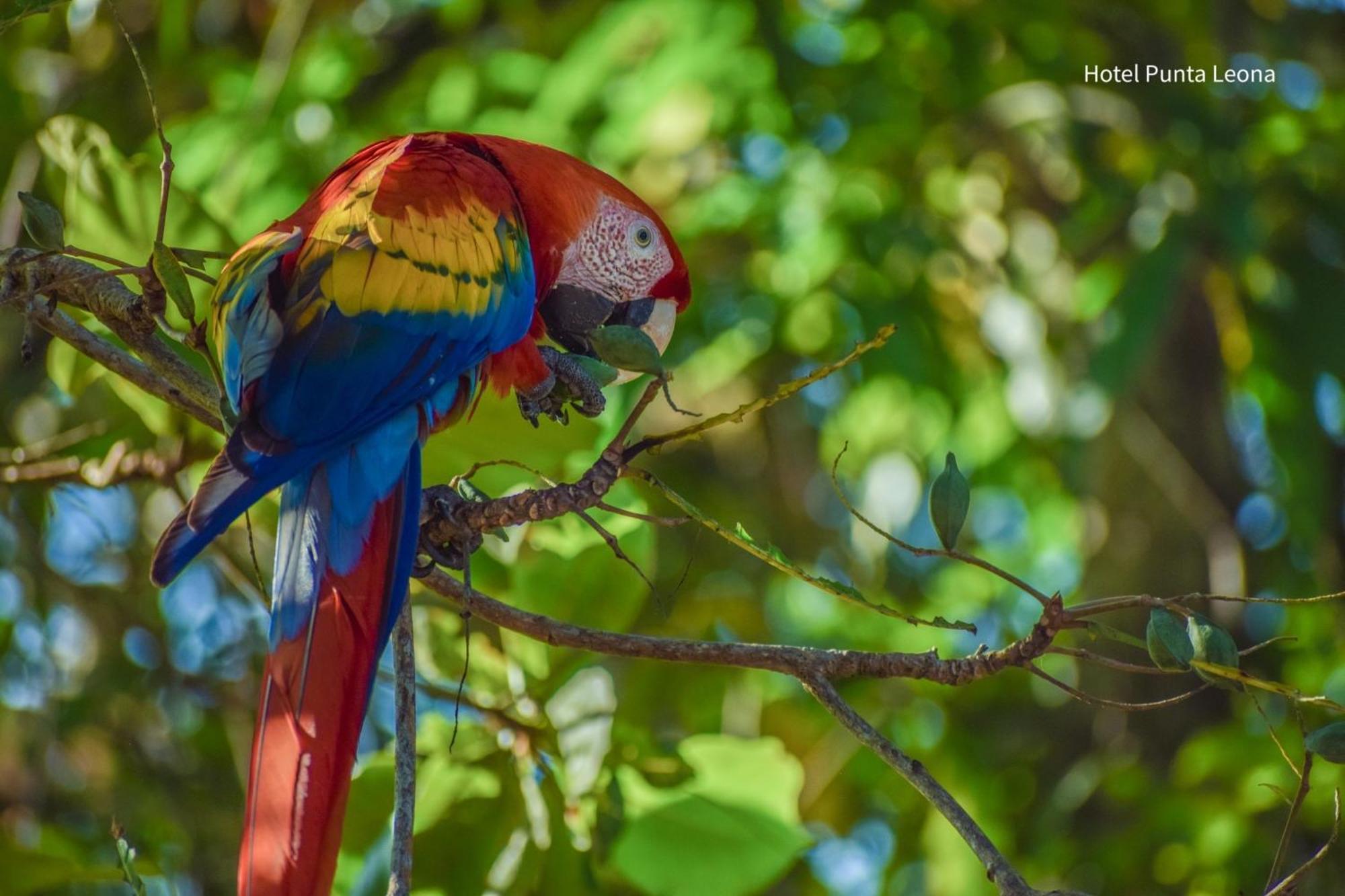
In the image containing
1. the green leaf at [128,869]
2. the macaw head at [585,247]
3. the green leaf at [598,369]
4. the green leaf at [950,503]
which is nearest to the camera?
the green leaf at [128,869]

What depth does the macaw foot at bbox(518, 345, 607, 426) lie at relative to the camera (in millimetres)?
1272

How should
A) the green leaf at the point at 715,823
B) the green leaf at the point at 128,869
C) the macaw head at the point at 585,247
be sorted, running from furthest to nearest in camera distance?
the macaw head at the point at 585,247 → the green leaf at the point at 715,823 → the green leaf at the point at 128,869

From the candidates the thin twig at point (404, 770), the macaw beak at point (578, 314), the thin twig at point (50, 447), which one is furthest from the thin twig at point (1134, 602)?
the thin twig at point (50, 447)

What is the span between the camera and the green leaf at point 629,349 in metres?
0.83

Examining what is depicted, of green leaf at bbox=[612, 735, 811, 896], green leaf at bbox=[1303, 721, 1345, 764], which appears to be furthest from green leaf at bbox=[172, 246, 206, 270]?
green leaf at bbox=[1303, 721, 1345, 764]

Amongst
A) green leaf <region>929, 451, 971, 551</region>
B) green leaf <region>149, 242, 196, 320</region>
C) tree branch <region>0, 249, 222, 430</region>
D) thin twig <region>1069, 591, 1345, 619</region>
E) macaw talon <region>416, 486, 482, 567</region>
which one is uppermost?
green leaf <region>149, 242, 196, 320</region>

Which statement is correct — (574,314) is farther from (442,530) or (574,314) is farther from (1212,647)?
(1212,647)

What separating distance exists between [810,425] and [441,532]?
152cm

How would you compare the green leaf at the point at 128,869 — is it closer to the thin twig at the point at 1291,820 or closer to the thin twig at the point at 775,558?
the thin twig at the point at 775,558

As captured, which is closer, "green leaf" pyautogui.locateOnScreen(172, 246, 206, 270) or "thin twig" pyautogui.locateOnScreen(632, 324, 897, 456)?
"thin twig" pyautogui.locateOnScreen(632, 324, 897, 456)

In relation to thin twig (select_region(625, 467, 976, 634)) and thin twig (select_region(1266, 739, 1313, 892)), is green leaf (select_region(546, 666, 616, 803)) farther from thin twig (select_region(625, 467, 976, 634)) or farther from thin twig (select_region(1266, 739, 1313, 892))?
thin twig (select_region(1266, 739, 1313, 892))

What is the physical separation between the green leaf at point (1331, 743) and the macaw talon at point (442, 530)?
0.57 metres

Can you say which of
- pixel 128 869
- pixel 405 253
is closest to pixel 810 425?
pixel 405 253

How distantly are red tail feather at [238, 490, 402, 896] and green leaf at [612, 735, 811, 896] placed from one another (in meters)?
0.35
